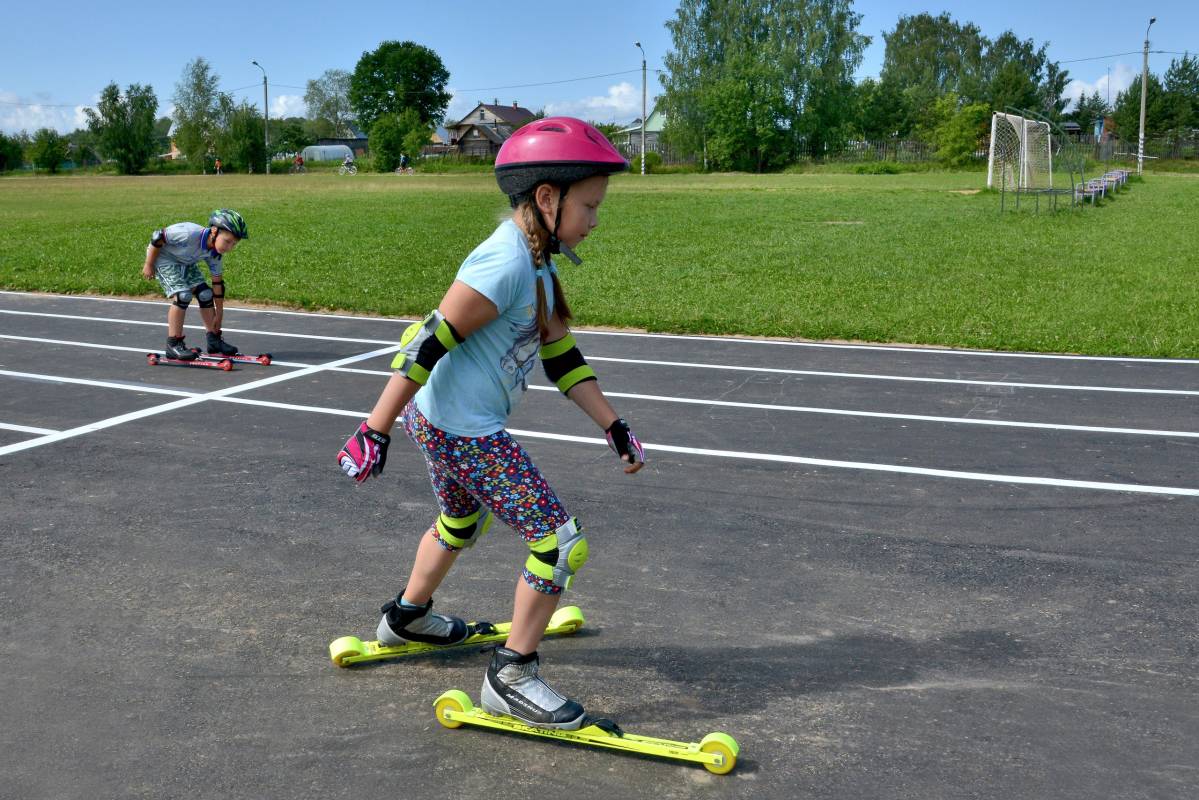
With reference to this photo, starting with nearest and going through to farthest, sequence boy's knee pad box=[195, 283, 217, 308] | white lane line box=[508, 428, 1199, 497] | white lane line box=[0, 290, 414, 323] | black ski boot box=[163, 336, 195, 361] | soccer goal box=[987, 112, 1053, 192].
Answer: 1. white lane line box=[508, 428, 1199, 497]
2. black ski boot box=[163, 336, 195, 361]
3. boy's knee pad box=[195, 283, 217, 308]
4. white lane line box=[0, 290, 414, 323]
5. soccer goal box=[987, 112, 1053, 192]

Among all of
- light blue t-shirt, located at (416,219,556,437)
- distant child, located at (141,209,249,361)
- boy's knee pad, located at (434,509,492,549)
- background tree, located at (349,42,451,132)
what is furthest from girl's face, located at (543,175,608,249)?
background tree, located at (349,42,451,132)

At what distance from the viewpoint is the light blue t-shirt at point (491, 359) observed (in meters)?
3.47

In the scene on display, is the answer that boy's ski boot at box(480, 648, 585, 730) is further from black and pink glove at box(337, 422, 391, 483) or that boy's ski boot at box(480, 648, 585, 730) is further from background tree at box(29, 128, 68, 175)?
background tree at box(29, 128, 68, 175)

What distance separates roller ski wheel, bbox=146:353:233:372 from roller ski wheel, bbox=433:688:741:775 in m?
7.08

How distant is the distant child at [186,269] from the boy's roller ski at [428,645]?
22.8 ft

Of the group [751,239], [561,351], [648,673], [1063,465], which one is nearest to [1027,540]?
[1063,465]

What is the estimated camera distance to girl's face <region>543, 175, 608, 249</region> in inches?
137

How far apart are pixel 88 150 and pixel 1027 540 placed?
124 metres

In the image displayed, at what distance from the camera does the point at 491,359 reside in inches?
140

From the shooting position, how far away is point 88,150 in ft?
373

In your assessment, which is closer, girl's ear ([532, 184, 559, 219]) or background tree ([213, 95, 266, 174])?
girl's ear ([532, 184, 559, 219])

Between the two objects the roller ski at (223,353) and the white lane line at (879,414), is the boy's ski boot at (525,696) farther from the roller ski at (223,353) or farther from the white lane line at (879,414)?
the roller ski at (223,353)

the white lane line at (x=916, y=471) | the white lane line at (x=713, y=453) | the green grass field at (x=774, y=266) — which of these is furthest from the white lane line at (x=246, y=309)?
the white lane line at (x=916, y=471)

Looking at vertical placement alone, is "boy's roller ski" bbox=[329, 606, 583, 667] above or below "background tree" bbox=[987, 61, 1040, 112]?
below
